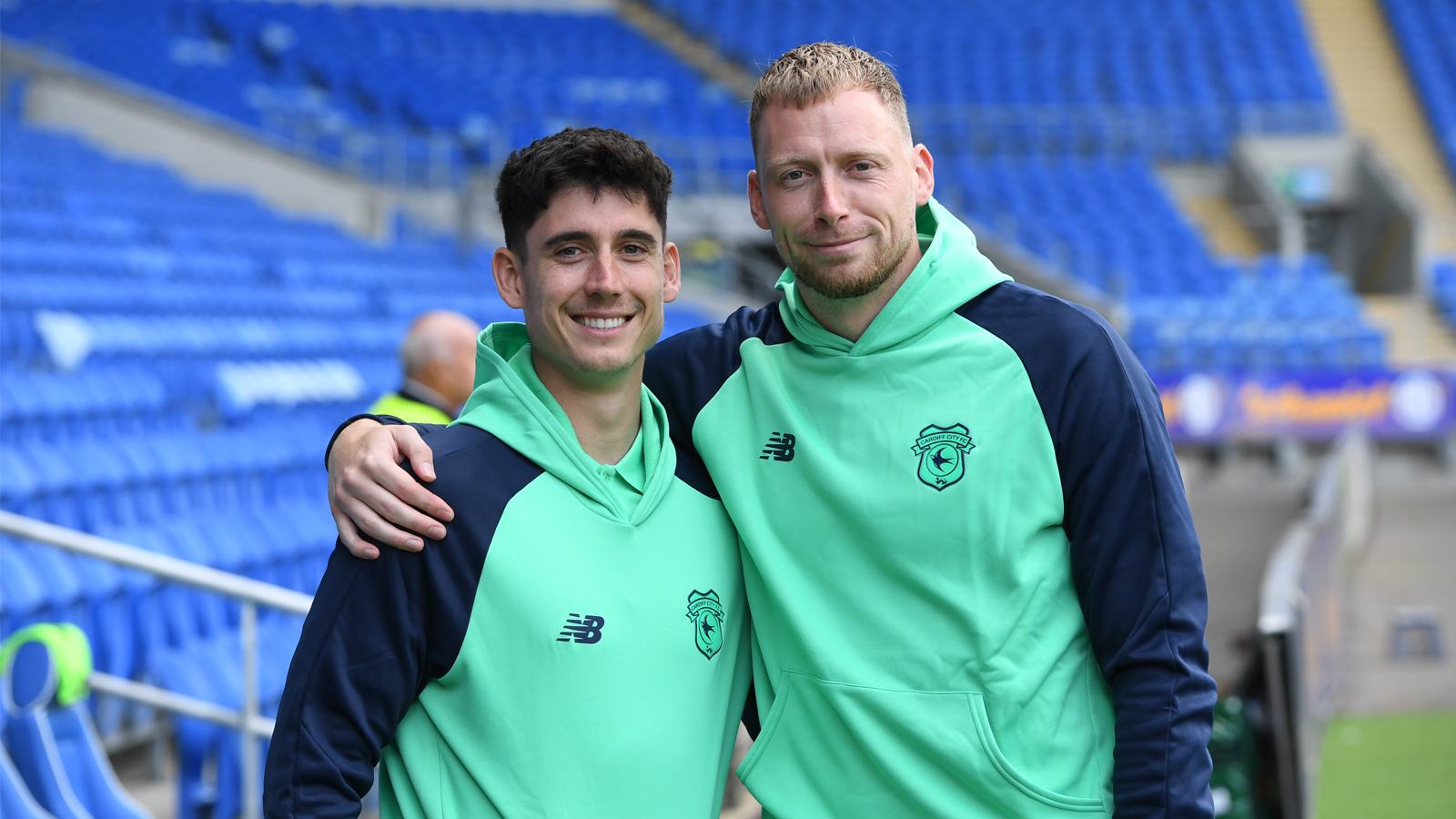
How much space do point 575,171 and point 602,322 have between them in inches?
7.9

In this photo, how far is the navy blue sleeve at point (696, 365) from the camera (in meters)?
1.93

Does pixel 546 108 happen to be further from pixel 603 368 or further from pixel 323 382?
pixel 603 368

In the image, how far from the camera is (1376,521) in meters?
10.7

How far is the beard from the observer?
1.71 metres

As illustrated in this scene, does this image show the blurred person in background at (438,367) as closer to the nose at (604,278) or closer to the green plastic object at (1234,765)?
the nose at (604,278)

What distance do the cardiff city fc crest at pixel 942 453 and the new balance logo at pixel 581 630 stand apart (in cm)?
47

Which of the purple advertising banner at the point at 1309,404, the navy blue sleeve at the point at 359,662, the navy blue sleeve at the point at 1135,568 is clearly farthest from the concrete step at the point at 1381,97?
the navy blue sleeve at the point at 359,662

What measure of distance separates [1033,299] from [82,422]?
4.90 metres

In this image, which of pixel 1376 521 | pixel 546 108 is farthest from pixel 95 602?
pixel 546 108

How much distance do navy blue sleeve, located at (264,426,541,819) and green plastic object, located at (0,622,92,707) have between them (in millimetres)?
1318

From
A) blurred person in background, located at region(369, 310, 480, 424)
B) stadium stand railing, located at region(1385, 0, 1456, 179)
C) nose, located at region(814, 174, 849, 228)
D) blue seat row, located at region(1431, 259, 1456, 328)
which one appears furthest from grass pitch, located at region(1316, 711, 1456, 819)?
stadium stand railing, located at region(1385, 0, 1456, 179)

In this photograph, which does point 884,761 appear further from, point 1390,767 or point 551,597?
point 1390,767

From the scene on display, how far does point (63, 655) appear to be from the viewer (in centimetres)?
259

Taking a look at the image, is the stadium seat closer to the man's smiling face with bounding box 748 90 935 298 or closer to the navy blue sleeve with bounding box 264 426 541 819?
the navy blue sleeve with bounding box 264 426 541 819
